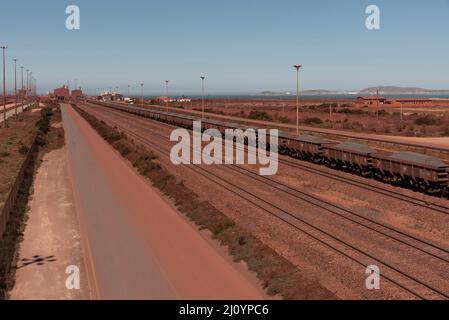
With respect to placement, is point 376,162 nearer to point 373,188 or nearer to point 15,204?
point 373,188

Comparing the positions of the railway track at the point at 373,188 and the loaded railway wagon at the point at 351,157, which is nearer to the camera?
the railway track at the point at 373,188

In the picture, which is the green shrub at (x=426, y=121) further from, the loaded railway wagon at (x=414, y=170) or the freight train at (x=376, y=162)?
the loaded railway wagon at (x=414, y=170)

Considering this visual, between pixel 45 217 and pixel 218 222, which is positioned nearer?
pixel 218 222

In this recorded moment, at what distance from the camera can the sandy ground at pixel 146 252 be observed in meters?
14.8

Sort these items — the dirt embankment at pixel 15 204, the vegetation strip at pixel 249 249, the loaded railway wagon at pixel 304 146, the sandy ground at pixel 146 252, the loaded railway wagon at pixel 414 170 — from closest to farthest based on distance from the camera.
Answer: the vegetation strip at pixel 249 249
the sandy ground at pixel 146 252
the dirt embankment at pixel 15 204
the loaded railway wagon at pixel 414 170
the loaded railway wagon at pixel 304 146

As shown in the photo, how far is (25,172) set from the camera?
34.7 metres

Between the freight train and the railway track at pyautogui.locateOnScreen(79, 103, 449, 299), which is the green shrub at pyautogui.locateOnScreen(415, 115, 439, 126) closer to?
the freight train

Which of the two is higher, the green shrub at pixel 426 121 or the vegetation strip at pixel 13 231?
the green shrub at pixel 426 121

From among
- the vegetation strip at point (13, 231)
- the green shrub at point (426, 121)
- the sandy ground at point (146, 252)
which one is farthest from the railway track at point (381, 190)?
the green shrub at point (426, 121)

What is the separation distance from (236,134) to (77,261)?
128 feet

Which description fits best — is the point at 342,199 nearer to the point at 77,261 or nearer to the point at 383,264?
the point at 383,264

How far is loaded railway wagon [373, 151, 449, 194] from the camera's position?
26.5 metres

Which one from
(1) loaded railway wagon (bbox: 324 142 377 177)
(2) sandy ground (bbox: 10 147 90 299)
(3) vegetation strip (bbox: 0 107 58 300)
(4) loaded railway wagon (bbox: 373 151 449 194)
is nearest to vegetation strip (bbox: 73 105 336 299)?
(2) sandy ground (bbox: 10 147 90 299)
